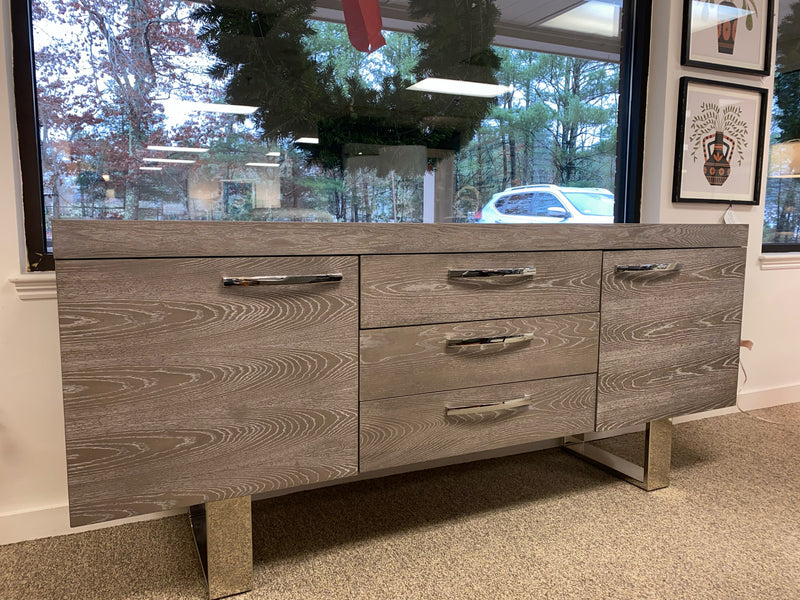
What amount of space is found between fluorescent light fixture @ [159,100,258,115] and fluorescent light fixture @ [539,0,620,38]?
116 centimetres

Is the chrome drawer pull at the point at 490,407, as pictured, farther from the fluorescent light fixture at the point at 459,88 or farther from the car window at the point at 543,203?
the fluorescent light fixture at the point at 459,88

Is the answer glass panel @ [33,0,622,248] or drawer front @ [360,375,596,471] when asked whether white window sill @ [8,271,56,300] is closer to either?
glass panel @ [33,0,622,248]

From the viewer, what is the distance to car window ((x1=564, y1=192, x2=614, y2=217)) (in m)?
2.14

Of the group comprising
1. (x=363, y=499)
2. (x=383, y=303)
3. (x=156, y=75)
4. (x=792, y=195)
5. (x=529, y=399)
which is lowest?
(x=363, y=499)

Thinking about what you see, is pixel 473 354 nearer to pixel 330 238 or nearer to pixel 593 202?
pixel 330 238

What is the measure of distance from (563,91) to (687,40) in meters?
0.50

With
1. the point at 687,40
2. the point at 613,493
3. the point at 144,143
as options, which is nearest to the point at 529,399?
the point at 613,493

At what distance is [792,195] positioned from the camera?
2.65 metres

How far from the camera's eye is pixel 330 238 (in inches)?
45.9

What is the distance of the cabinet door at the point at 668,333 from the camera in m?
1.52

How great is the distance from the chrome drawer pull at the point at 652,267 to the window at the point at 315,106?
0.60m

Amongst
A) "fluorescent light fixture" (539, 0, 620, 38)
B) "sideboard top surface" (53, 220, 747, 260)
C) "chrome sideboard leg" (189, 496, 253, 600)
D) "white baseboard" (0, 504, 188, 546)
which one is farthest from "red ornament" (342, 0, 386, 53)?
"white baseboard" (0, 504, 188, 546)

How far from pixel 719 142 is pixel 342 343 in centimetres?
182

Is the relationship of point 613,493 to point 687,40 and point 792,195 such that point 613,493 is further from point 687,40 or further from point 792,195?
point 792,195
